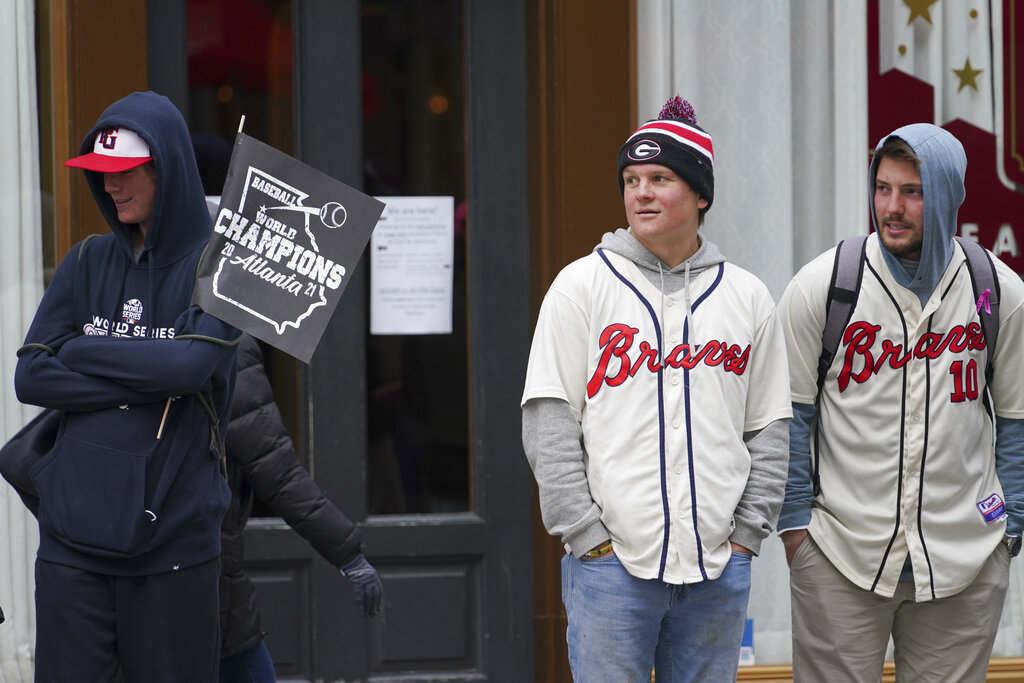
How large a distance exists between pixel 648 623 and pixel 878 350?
3.32 feet

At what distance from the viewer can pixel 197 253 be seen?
11.0 ft

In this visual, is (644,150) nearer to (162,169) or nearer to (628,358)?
(628,358)

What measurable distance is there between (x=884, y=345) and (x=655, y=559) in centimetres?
94

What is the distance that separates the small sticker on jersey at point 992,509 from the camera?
3.56 meters

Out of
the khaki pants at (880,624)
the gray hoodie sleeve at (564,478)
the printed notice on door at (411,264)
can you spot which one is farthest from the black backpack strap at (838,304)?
the printed notice on door at (411,264)

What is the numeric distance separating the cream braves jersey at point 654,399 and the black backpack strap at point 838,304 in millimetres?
353

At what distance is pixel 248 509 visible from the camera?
404cm

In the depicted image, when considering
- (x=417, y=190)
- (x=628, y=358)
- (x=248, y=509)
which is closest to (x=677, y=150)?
(x=628, y=358)

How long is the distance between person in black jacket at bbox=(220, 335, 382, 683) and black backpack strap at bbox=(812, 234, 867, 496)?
1.45 metres

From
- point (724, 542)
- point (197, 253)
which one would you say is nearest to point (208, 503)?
point (197, 253)

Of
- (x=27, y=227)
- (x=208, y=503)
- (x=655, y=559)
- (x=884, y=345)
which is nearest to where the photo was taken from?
(x=655, y=559)

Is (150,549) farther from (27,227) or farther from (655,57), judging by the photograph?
(655,57)

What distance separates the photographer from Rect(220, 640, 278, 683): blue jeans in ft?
13.3

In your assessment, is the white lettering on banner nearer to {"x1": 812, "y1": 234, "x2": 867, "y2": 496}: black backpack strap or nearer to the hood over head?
{"x1": 812, "y1": 234, "x2": 867, "y2": 496}: black backpack strap
